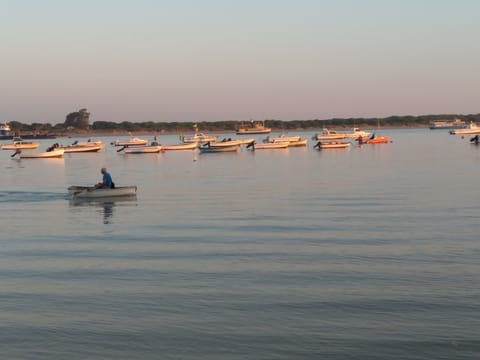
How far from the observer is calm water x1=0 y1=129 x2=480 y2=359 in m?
14.9

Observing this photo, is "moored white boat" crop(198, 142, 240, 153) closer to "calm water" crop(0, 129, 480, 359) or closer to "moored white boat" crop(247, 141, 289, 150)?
"moored white boat" crop(247, 141, 289, 150)

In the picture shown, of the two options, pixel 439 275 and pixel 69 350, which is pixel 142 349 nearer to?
pixel 69 350

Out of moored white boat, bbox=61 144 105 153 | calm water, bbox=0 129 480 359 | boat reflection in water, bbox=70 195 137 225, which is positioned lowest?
moored white boat, bbox=61 144 105 153

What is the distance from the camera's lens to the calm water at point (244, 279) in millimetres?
14852

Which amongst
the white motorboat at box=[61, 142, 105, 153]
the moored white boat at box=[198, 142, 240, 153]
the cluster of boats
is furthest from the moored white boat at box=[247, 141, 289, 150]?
the cluster of boats

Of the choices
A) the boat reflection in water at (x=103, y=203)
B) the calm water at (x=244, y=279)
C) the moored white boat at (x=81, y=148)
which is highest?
the calm water at (x=244, y=279)

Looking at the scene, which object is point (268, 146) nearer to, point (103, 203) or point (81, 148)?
point (81, 148)

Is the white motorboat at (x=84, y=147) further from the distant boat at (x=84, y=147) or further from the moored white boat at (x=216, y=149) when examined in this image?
the moored white boat at (x=216, y=149)

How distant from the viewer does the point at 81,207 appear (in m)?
40.4

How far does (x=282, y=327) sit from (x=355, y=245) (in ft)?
32.2

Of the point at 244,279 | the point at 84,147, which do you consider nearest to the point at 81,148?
the point at 84,147

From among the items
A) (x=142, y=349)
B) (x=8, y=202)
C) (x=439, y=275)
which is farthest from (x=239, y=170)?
(x=142, y=349)

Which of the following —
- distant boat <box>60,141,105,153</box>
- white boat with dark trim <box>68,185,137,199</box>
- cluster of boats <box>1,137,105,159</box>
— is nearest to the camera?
white boat with dark trim <box>68,185,137,199</box>

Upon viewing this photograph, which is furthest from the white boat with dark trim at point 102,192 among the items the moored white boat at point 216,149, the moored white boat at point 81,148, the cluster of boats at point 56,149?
the moored white boat at point 81,148
